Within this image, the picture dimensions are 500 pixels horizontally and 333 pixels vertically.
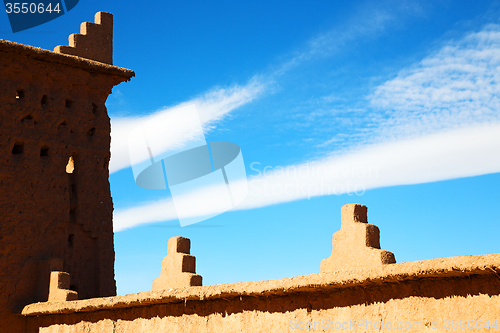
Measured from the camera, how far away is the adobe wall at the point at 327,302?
4.80 metres

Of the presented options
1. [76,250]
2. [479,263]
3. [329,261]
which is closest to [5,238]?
[76,250]

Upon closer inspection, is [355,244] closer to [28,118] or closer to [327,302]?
[327,302]

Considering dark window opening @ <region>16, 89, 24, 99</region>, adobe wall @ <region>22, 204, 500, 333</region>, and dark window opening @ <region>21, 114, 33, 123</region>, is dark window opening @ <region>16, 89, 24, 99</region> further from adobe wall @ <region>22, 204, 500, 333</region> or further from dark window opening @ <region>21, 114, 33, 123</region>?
adobe wall @ <region>22, 204, 500, 333</region>

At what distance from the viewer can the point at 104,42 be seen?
41.7 feet

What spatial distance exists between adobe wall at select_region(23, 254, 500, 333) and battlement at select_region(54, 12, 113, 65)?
597 cm

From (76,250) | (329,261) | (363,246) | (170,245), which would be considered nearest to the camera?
(363,246)

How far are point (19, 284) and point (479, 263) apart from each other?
330 inches

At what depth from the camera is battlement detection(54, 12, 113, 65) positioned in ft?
40.0

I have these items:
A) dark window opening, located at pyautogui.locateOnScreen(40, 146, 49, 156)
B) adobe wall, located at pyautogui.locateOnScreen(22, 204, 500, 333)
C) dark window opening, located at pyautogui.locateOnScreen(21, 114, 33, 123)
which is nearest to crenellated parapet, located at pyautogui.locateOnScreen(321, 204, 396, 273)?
adobe wall, located at pyautogui.locateOnScreen(22, 204, 500, 333)

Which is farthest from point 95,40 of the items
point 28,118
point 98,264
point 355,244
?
point 355,244

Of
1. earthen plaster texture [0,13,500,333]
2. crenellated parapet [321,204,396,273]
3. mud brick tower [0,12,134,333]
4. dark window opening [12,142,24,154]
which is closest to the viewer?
earthen plaster texture [0,13,500,333]

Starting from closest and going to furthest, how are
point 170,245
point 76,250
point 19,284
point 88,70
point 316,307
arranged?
point 316,307 < point 170,245 < point 19,284 < point 76,250 < point 88,70

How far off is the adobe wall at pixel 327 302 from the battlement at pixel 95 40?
235 inches

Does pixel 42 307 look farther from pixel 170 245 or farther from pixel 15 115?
pixel 15 115
